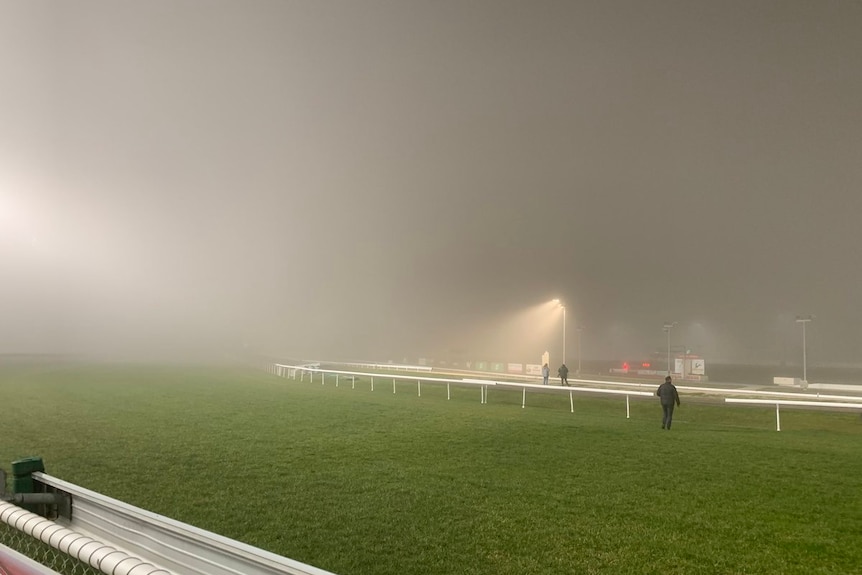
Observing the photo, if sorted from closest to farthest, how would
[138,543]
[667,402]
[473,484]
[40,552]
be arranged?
[138,543], [40,552], [473,484], [667,402]

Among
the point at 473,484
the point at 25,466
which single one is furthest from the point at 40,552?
the point at 473,484

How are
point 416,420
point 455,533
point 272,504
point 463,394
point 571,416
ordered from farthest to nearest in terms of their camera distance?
point 463,394 < point 571,416 < point 416,420 < point 272,504 < point 455,533

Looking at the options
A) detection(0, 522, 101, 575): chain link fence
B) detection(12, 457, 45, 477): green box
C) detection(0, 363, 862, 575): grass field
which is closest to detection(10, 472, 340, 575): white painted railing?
detection(12, 457, 45, 477): green box

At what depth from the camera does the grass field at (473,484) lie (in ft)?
17.2

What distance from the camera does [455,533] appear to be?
5.73 meters

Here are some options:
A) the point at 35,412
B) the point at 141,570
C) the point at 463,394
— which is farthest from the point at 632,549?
the point at 463,394

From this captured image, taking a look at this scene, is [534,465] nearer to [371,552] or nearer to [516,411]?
[371,552]

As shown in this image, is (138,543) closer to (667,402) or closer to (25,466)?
(25,466)

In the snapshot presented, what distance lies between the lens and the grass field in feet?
17.2

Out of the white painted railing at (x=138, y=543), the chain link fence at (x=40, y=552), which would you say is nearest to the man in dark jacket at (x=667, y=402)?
the chain link fence at (x=40, y=552)

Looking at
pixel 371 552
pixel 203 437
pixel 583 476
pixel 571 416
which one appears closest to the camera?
pixel 371 552

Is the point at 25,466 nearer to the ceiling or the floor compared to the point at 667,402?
nearer to the ceiling

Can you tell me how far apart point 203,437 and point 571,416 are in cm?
1070

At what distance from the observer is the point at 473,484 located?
787 cm
